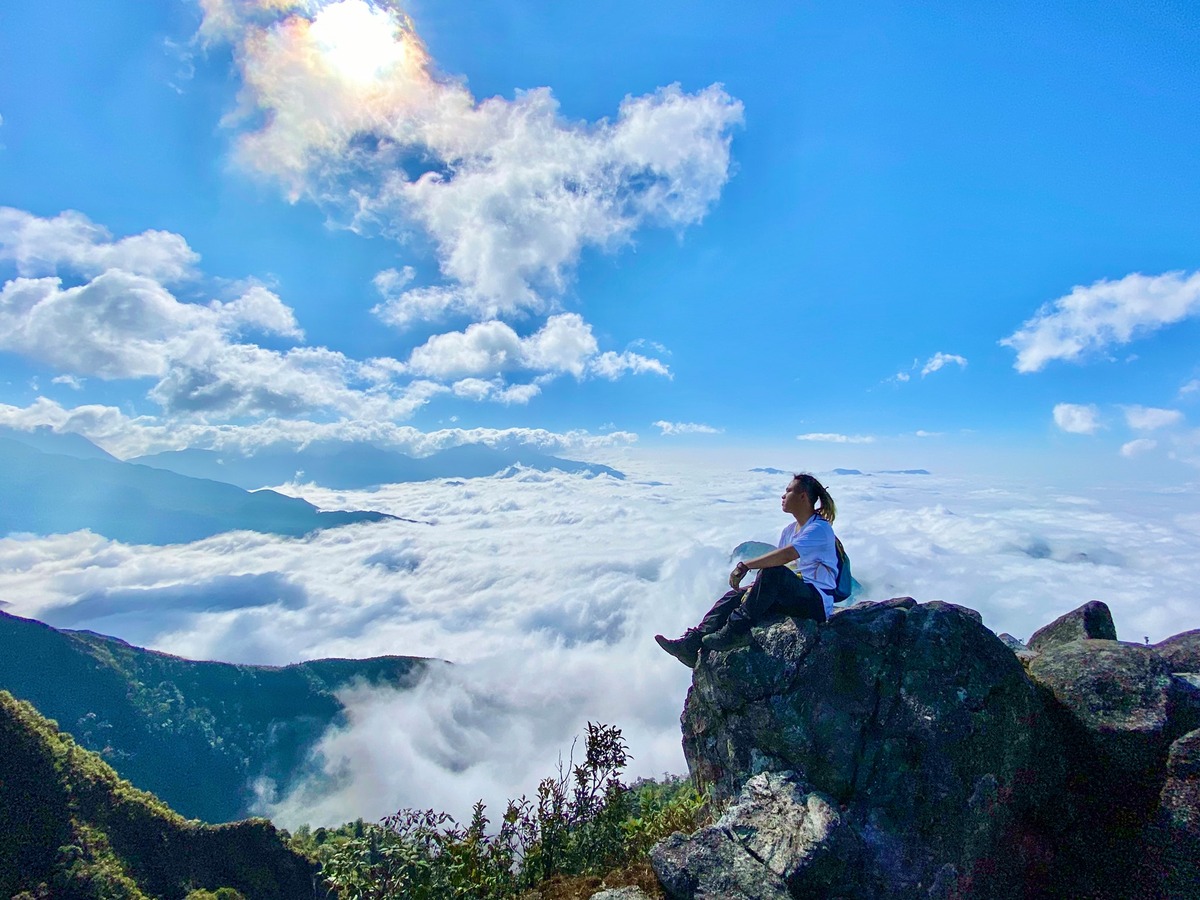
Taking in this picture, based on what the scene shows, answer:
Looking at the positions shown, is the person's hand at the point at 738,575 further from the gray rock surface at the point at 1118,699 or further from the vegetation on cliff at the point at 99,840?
the vegetation on cliff at the point at 99,840

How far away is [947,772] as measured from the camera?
255 inches

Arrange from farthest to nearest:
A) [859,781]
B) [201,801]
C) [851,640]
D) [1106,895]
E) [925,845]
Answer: [201,801] < [851,640] < [859,781] < [925,845] < [1106,895]

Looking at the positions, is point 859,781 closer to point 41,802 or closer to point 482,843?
point 482,843

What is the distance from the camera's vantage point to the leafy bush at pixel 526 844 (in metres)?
6.98

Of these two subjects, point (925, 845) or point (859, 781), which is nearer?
point (925, 845)

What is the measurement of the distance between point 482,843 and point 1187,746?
29.9ft

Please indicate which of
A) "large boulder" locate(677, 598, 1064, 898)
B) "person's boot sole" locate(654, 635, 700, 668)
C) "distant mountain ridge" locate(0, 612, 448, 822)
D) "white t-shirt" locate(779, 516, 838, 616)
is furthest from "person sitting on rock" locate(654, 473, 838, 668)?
"distant mountain ridge" locate(0, 612, 448, 822)

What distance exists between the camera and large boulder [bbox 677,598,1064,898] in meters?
6.15

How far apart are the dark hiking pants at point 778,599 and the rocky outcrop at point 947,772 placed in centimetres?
27

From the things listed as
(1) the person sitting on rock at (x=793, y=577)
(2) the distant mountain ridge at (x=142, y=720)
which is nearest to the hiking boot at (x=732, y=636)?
(1) the person sitting on rock at (x=793, y=577)

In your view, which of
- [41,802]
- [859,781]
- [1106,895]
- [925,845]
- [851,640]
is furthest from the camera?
[41,802]

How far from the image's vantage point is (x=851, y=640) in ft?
25.5

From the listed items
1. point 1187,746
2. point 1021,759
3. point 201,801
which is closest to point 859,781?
point 1021,759

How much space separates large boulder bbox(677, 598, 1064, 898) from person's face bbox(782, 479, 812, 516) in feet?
5.68
